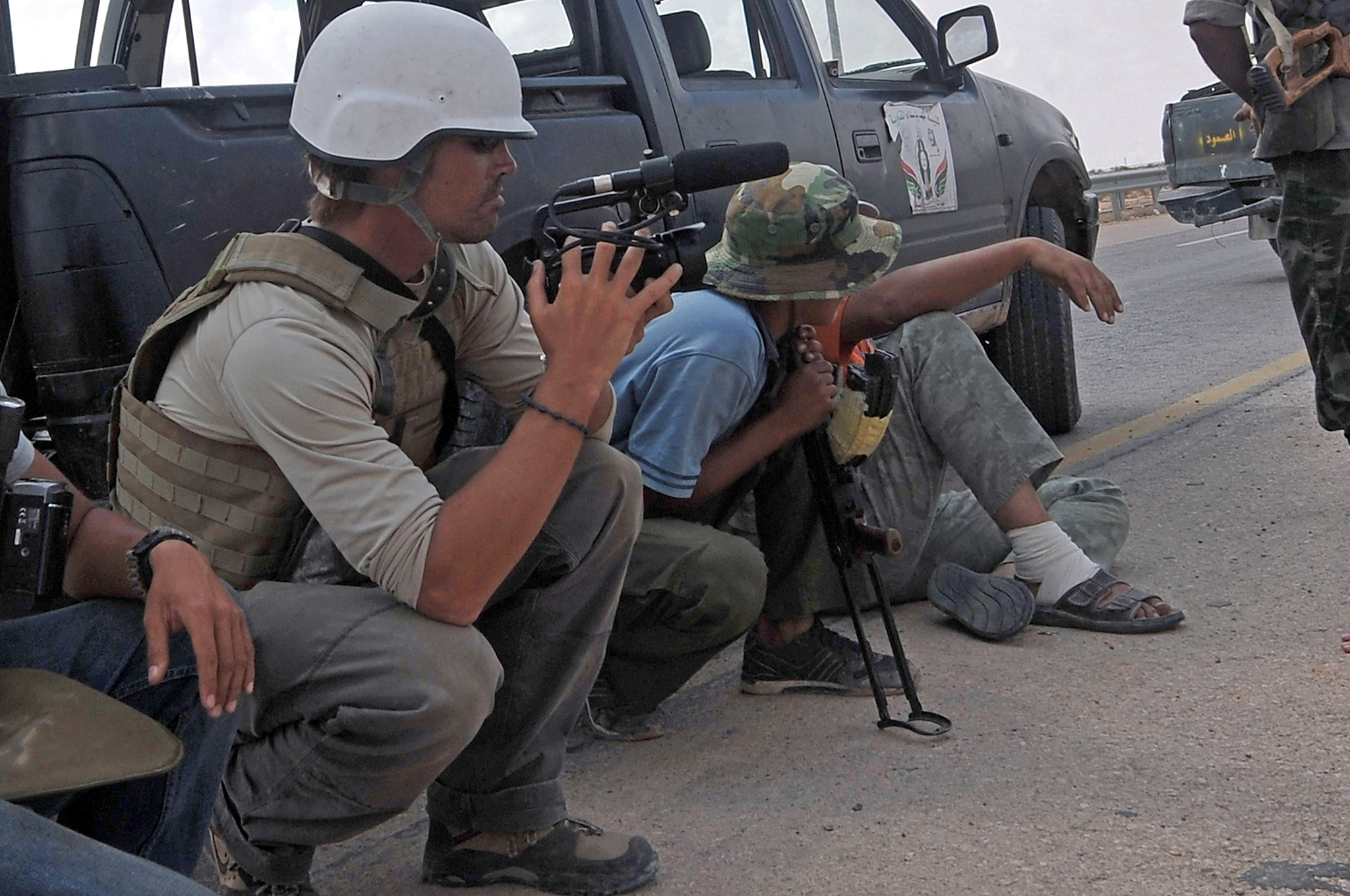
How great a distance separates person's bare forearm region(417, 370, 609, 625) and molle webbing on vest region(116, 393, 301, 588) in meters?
0.31

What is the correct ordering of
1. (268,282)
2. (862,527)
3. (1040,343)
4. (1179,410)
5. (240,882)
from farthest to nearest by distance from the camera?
(1179,410) < (1040,343) < (862,527) < (240,882) < (268,282)

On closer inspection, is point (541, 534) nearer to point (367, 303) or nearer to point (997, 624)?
point (367, 303)

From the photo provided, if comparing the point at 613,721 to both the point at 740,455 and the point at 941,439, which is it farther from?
the point at 941,439

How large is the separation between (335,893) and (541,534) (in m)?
0.71

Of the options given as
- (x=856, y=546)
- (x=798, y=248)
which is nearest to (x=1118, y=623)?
(x=856, y=546)

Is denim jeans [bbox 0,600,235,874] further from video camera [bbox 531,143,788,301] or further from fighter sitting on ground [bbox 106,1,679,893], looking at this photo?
video camera [bbox 531,143,788,301]

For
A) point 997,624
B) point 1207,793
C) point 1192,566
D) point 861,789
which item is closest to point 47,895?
point 861,789

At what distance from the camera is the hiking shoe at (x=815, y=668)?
3.40 m

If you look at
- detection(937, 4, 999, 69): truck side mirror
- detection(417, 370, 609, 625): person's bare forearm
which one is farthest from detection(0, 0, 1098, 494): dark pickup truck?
detection(417, 370, 609, 625): person's bare forearm

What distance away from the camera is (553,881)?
8.30 ft

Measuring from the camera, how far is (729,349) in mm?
3082

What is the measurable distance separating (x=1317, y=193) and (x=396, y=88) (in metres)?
2.77

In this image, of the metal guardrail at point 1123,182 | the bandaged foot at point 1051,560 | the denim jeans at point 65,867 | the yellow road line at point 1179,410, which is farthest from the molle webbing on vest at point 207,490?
the metal guardrail at point 1123,182

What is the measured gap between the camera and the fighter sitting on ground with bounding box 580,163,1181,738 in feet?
9.94
